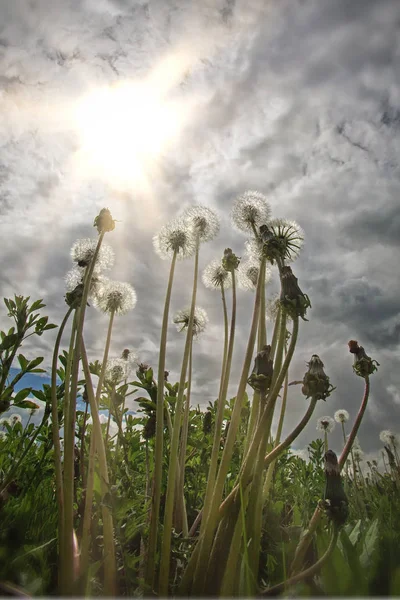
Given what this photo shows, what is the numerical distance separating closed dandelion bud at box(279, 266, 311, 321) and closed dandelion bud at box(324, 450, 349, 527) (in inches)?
24.9

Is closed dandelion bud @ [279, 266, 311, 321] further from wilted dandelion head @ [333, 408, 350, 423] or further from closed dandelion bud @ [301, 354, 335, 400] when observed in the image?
wilted dandelion head @ [333, 408, 350, 423]

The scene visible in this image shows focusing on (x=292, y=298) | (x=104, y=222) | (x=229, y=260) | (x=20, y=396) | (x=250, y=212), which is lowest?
(x=20, y=396)

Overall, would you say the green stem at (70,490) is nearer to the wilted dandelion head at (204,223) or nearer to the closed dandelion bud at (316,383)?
the closed dandelion bud at (316,383)

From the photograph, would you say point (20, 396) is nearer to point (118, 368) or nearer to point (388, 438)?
point (118, 368)

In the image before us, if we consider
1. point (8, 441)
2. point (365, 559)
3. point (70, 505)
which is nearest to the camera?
point (365, 559)

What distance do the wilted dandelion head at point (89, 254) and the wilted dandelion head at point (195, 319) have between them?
3.23ft

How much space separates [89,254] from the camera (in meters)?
3.08

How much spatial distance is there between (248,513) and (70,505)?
0.84 metres

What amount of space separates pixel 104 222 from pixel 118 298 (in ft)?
4.06

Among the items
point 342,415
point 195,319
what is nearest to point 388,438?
point 342,415

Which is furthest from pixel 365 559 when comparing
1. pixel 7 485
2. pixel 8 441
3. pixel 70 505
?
pixel 8 441

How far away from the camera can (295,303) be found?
175cm

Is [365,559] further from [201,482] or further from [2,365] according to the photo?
[201,482]

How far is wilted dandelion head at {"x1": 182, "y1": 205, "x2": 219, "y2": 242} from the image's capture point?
3.74 meters
